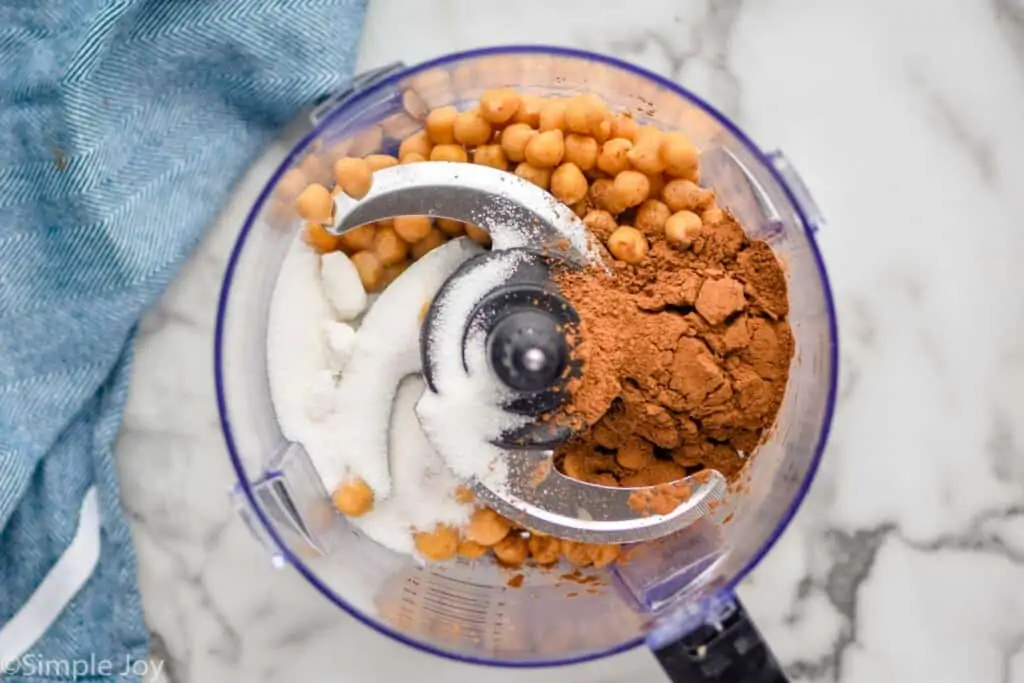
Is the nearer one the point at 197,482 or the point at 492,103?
the point at 492,103

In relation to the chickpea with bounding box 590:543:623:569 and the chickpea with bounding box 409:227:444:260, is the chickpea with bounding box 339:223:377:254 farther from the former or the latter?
the chickpea with bounding box 590:543:623:569

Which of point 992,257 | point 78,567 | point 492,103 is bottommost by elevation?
point 78,567

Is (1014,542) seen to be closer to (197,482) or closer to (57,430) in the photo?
(197,482)

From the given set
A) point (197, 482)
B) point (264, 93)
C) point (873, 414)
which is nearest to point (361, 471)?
point (197, 482)

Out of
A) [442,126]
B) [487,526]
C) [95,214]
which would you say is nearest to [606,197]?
[442,126]

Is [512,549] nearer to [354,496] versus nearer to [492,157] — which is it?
[354,496]

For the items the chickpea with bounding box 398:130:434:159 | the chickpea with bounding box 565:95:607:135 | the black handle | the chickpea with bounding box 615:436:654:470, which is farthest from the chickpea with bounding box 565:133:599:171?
the black handle

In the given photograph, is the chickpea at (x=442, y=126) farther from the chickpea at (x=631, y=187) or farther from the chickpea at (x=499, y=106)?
the chickpea at (x=631, y=187)
